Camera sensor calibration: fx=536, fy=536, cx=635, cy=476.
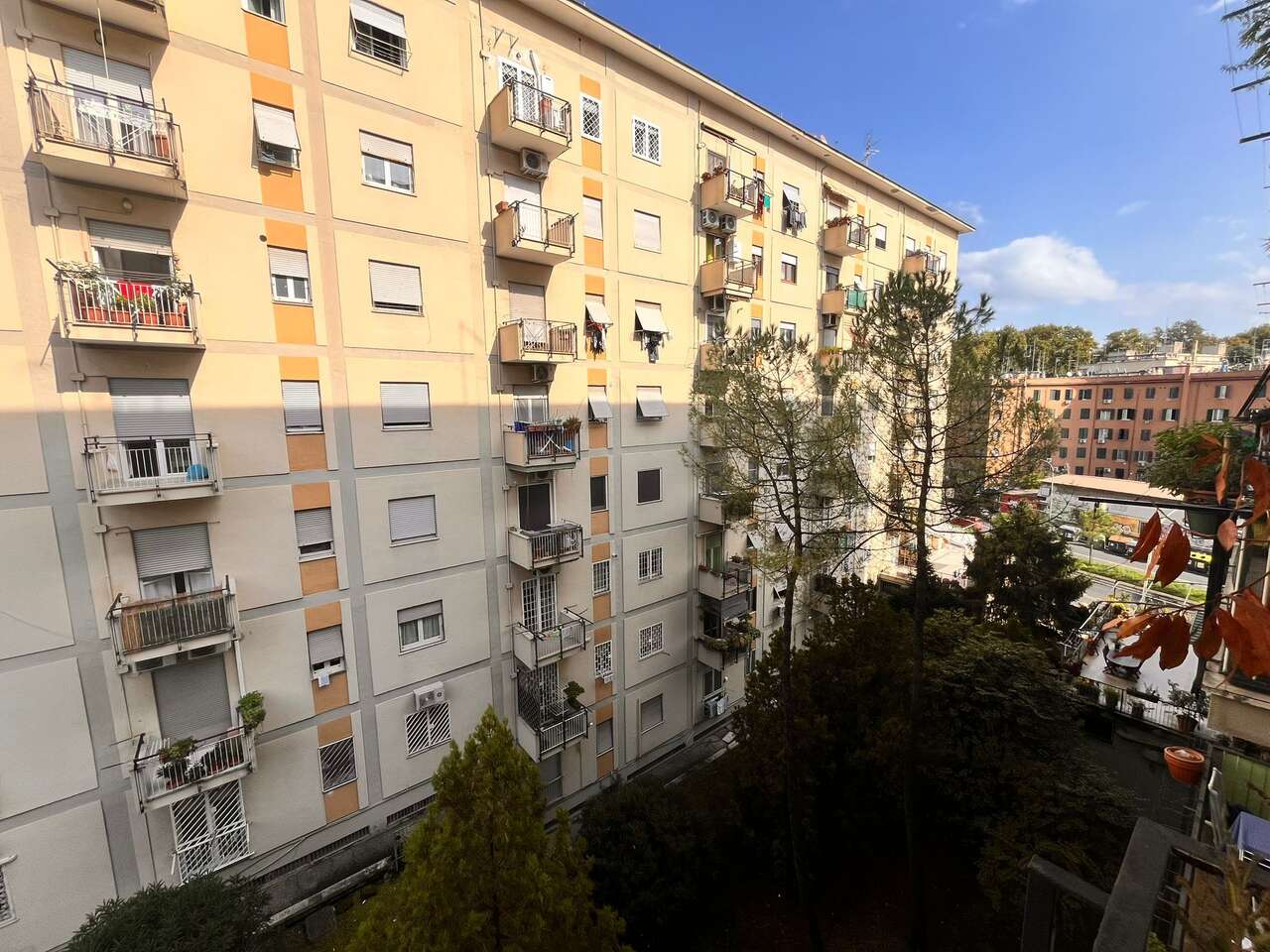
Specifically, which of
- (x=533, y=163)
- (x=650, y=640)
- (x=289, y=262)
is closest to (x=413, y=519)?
(x=289, y=262)

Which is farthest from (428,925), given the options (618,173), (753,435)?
(618,173)

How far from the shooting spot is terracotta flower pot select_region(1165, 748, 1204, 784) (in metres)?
12.0

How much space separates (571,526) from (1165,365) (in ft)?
207

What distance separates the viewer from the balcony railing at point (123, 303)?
876 centimetres

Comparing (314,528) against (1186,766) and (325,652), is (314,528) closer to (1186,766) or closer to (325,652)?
(325,652)

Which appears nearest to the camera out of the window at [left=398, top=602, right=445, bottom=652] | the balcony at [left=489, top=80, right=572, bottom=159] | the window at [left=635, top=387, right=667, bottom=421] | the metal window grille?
the balcony at [left=489, top=80, right=572, bottom=159]

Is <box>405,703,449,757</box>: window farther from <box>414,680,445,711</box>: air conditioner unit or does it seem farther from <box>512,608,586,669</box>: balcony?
<box>512,608,586,669</box>: balcony

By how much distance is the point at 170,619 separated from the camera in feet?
32.7

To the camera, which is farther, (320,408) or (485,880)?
(320,408)

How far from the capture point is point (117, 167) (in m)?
8.70

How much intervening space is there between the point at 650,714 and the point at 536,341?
12.8 metres

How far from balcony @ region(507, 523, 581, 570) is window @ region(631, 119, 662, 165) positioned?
1125 centimetres

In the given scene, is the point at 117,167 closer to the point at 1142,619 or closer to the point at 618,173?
the point at 618,173

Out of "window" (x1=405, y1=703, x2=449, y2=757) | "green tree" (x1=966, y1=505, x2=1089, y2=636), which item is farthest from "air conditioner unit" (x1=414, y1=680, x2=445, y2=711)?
"green tree" (x1=966, y1=505, x2=1089, y2=636)
